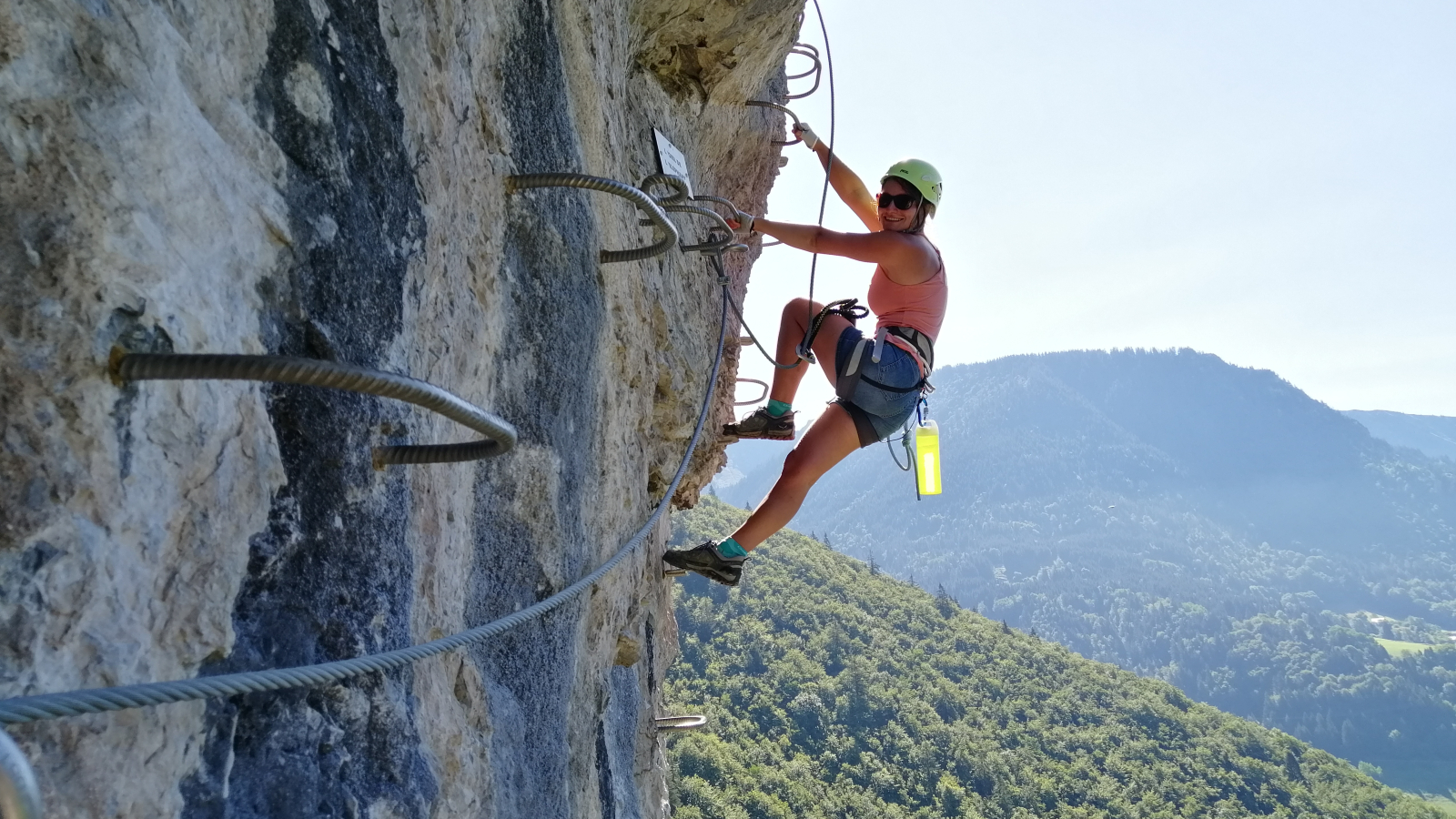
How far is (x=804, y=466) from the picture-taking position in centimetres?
382

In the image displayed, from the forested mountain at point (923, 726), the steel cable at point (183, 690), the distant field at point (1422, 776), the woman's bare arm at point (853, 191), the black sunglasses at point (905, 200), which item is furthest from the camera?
the distant field at point (1422, 776)

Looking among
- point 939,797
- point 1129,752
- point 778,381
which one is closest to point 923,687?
point 939,797

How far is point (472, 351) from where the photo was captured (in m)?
2.12

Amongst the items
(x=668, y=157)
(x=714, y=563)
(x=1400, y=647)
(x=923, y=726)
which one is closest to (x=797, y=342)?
(x=668, y=157)

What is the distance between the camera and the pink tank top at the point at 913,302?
12.6ft

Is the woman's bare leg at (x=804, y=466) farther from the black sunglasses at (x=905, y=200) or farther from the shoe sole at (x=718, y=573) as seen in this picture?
the black sunglasses at (x=905, y=200)

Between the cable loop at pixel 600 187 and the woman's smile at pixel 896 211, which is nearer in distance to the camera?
the cable loop at pixel 600 187

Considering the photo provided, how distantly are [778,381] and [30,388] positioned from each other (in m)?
3.79

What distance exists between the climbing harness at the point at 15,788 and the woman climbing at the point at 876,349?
3.09 metres

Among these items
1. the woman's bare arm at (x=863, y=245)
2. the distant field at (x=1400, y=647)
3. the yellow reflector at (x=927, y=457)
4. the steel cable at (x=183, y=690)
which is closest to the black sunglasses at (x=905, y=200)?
the woman's bare arm at (x=863, y=245)

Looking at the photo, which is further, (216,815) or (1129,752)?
(1129,752)

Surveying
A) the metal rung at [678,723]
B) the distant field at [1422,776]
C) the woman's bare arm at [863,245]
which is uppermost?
the woman's bare arm at [863,245]

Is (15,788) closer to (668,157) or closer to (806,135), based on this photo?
(668,157)

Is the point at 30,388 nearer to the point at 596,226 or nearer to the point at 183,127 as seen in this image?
the point at 183,127
